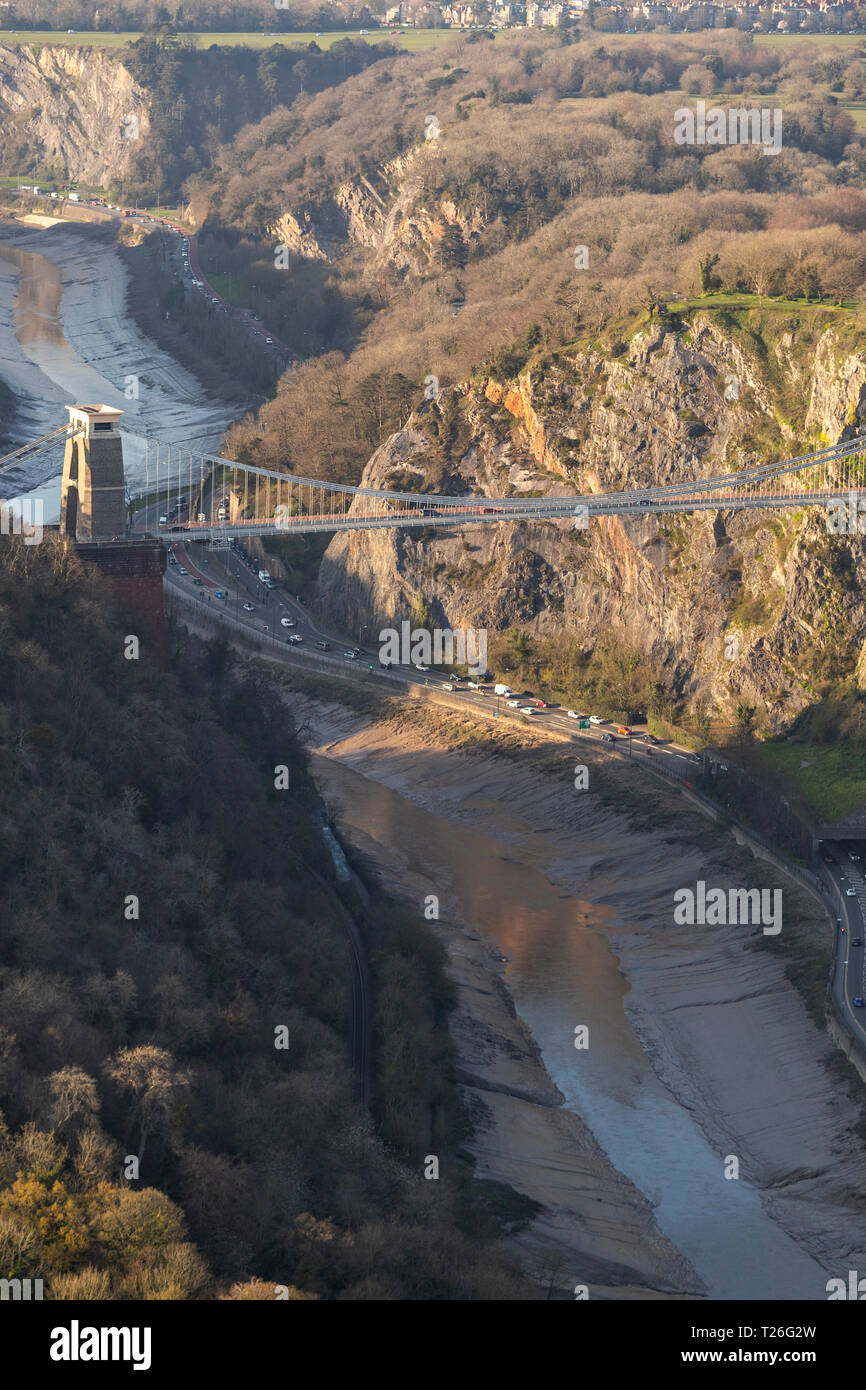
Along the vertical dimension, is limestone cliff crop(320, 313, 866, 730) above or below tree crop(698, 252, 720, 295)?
below

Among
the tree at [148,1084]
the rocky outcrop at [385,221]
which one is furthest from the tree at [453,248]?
the tree at [148,1084]

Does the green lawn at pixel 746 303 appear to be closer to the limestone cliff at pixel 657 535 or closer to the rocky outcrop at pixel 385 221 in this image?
the limestone cliff at pixel 657 535

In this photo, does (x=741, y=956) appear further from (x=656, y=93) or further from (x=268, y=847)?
(x=656, y=93)

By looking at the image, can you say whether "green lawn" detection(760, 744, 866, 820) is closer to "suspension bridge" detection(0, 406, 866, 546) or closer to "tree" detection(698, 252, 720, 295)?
"suspension bridge" detection(0, 406, 866, 546)

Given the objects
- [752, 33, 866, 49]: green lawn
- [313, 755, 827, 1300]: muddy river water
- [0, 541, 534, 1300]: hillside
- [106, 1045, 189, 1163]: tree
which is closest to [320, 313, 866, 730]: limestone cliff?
[313, 755, 827, 1300]: muddy river water

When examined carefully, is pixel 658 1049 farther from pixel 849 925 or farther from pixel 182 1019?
pixel 182 1019

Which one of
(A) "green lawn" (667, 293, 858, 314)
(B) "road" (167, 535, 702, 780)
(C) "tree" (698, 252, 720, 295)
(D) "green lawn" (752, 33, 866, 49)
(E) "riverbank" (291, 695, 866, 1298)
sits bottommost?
(E) "riverbank" (291, 695, 866, 1298)
